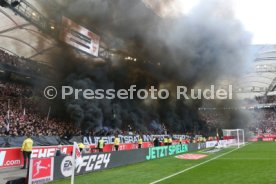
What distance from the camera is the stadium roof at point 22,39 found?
27594mm

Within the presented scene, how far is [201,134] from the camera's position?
162 ft

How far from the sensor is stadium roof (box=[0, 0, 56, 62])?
27.6 metres

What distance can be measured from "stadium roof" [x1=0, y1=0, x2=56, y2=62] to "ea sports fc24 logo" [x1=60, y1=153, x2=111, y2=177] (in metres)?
15.9

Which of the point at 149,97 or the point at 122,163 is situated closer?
the point at 122,163

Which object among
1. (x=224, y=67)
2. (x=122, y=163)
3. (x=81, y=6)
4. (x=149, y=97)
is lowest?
(x=122, y=163)

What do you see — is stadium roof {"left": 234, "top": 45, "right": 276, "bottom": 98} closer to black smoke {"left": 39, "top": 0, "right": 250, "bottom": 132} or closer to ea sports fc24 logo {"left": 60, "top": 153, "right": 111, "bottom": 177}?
black smoke {"left": 39, "top": 0, "right": 250, "bottom": 132}

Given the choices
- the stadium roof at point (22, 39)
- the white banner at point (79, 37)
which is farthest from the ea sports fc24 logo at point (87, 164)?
the stadium roof at point (22, 39)

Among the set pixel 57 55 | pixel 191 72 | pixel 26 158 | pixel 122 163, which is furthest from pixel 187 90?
pixel 26 158

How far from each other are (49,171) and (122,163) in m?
6.63

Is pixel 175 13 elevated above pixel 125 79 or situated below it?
above

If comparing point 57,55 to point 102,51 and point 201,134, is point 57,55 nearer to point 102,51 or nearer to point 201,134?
point 102,51

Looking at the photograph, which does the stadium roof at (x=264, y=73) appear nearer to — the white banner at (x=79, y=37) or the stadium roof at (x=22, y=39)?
the white banner at (x=79, y=37)

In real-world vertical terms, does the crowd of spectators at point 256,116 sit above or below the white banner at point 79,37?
below

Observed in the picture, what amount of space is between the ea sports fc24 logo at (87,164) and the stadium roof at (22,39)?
626 inches
